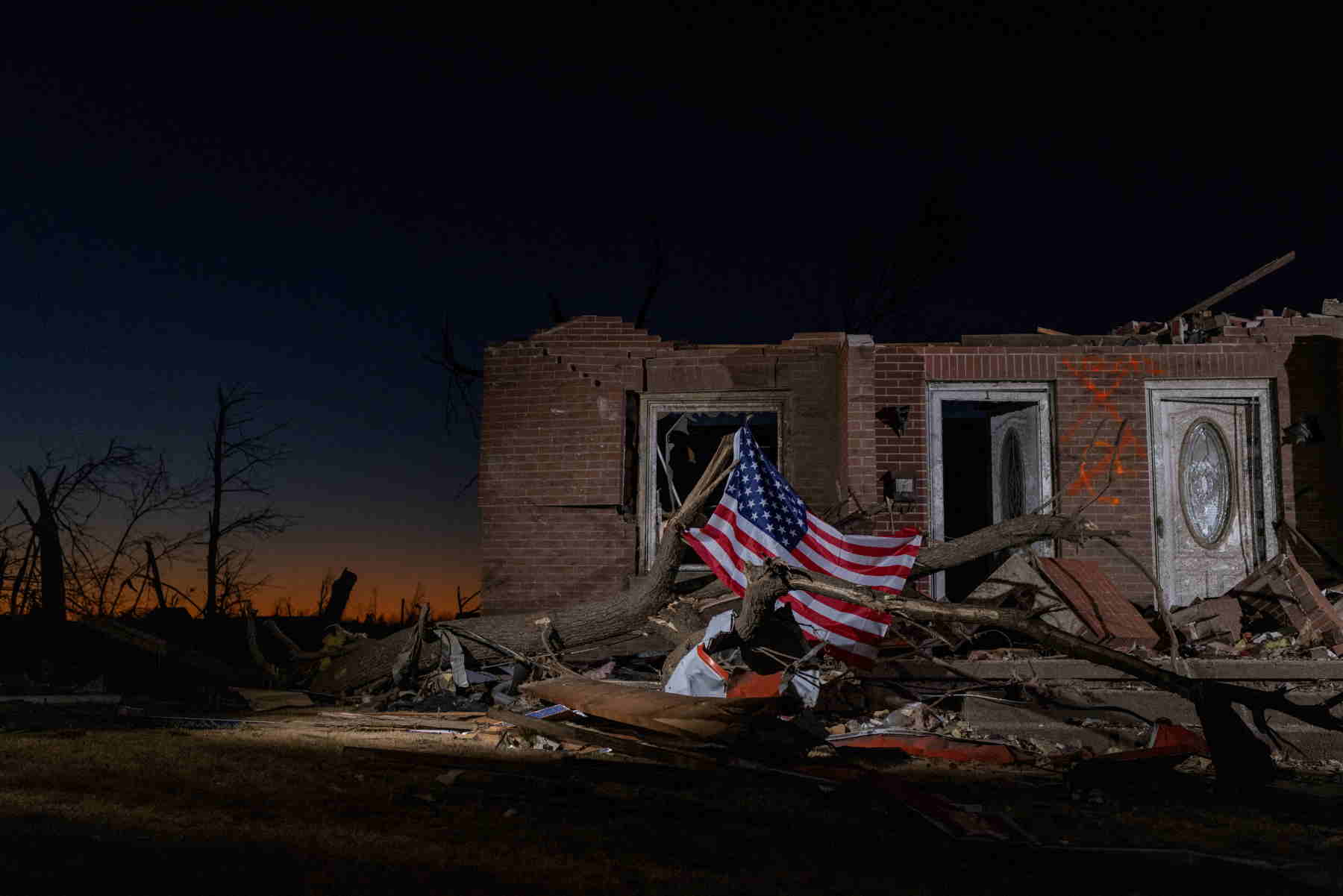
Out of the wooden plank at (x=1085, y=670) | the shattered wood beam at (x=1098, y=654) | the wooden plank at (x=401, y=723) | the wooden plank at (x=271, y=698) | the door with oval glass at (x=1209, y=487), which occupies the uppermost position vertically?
the door with oval glass at (x=1209, y=487)

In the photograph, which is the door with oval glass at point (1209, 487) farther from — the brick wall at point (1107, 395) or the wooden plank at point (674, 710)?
the wooden plank at point (674, 710)

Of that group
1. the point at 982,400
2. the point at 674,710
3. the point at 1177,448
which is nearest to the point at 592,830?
the point at 674,710

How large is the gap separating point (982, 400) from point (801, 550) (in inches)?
140

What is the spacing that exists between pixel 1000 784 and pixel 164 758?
4.52 meters

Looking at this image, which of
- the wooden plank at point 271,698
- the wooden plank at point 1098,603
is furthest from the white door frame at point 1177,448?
the wooden plank at point 271,698

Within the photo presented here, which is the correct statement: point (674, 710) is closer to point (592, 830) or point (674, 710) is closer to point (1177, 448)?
point (592, 830)

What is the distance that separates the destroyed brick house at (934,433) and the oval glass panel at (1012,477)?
0.21 ft

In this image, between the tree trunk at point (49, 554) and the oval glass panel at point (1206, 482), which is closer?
the oval glass panel at point (1206, 482)

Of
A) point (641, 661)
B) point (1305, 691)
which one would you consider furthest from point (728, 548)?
point (1305, 691)

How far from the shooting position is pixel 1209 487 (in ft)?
34.2

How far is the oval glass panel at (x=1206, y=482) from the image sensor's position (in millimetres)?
10391

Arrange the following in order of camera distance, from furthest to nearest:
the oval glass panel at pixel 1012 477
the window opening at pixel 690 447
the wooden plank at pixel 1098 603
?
the oval glass panel at pixel 1012 477 → the window opening at pixel 690 447 → the wooden plank at pixel 1098 603

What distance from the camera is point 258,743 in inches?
261

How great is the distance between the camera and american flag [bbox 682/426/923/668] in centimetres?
762
